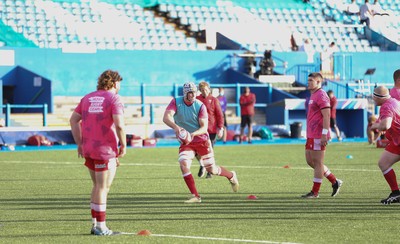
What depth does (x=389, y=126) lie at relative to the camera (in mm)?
13250

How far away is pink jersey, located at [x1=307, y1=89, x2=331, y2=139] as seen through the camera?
1522cm

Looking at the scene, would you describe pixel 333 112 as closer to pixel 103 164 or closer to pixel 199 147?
pixel 199 147

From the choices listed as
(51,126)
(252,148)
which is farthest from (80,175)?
(51,126)

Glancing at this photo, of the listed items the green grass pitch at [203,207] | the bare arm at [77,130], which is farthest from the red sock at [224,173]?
the bare arm at [77,130]

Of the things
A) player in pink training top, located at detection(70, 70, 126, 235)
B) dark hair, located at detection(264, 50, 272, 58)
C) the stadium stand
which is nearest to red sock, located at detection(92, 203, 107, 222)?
player in pink training top, located at detection(70, 70, 126, 235)

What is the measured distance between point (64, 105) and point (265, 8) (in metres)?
13.4

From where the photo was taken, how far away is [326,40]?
4831cm

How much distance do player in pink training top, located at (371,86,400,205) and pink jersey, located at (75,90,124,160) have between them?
4.14 metres

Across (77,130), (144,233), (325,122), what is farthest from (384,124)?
(77,130)

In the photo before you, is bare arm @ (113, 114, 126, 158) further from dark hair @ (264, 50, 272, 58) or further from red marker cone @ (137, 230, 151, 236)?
dark hair @ (264, 50, 272, 58)

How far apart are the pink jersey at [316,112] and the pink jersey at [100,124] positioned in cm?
518

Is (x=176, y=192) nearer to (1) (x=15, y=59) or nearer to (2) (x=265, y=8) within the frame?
(1) (x=15, y=59)

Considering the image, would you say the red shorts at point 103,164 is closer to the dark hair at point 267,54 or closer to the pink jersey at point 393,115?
the pink jersey at point 393,115

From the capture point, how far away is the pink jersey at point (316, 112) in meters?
15.2
